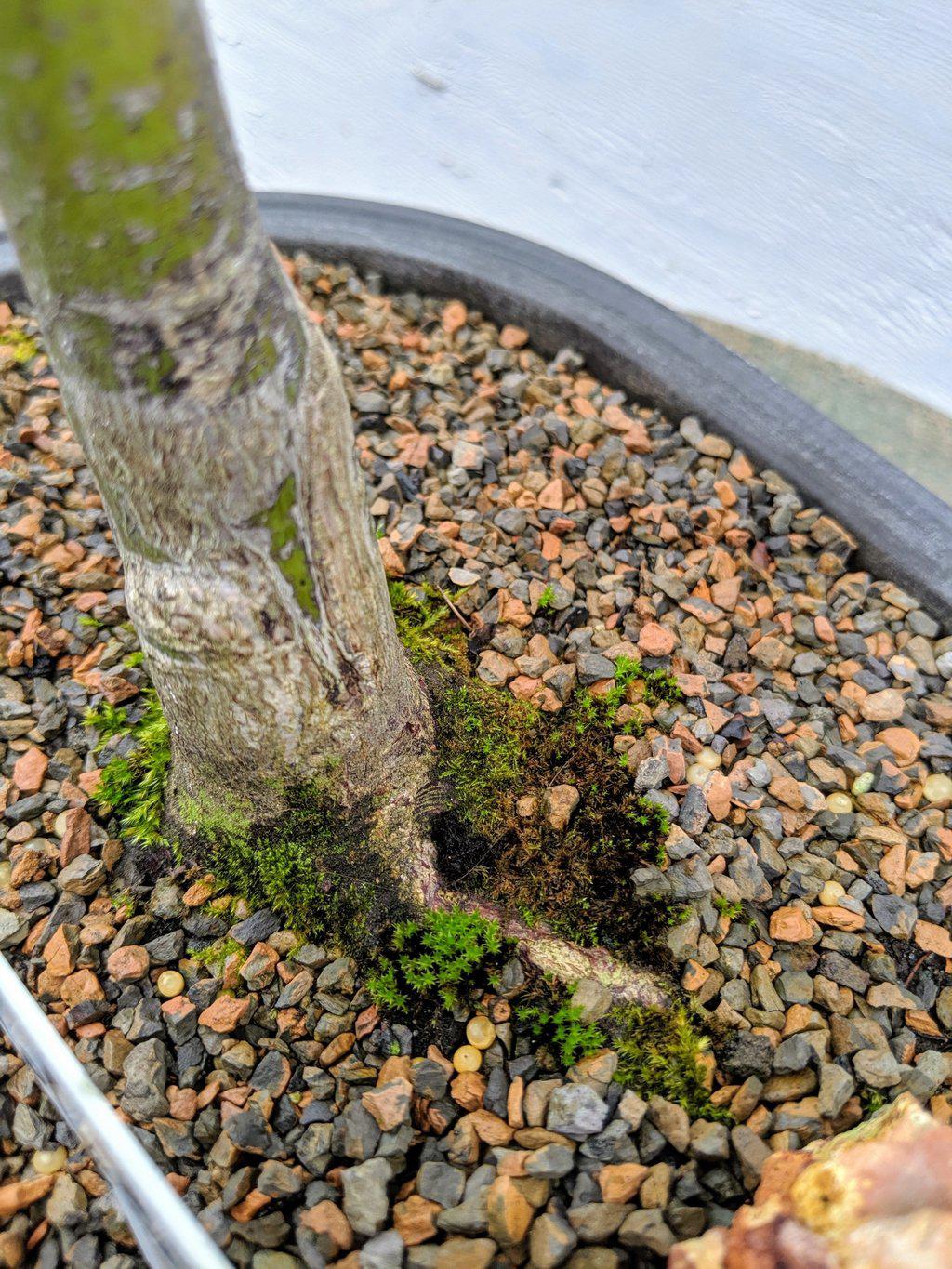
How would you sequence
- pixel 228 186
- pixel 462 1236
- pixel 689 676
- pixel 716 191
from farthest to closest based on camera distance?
pixel 716 191, pixel 689 676, pixel 462 1236, pixel 228 186

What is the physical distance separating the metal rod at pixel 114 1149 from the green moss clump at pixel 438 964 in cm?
39

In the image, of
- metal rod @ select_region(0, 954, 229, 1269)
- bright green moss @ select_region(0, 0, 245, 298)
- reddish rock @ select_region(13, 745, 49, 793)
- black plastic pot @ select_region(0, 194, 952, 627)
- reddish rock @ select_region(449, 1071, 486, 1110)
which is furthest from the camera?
black plastic pot @ select_region(0, 194, 952, 627)

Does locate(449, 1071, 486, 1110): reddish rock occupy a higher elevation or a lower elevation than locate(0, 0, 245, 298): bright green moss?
lower

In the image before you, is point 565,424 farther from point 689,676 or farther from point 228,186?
point 228,186

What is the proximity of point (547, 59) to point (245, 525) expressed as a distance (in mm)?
2086

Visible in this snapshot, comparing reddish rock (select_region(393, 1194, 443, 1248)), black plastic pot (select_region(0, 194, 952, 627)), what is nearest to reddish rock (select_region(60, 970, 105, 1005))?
reddish rock (select_region(393, 1194, 443, 1248))

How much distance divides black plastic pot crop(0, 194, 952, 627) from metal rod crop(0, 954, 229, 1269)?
57.5 inches

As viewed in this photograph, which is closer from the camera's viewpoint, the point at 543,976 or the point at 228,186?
the point at 228,186

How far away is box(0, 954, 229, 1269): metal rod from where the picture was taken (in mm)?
717

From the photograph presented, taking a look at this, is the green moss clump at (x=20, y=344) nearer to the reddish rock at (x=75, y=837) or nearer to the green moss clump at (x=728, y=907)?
the reddish rock at (x=75, y=837)

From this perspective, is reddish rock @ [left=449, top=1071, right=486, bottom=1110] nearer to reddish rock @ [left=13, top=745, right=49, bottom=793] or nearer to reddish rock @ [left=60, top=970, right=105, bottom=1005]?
reddish rock @ [left=60, top=970, right=105, bottom=1005]

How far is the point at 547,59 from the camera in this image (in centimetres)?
232

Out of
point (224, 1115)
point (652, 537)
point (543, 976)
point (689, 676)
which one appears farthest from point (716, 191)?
point (224, 1115)

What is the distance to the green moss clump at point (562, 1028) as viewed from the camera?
1.11 metres
